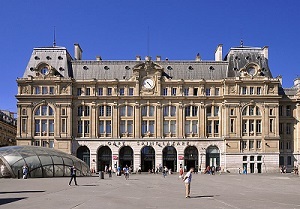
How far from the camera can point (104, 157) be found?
99.8 meters

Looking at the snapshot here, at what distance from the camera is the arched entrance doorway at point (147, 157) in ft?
327

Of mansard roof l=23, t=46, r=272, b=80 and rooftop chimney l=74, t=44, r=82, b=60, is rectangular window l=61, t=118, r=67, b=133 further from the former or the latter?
rooftop chimney l=74, t=44, r=82, b=60

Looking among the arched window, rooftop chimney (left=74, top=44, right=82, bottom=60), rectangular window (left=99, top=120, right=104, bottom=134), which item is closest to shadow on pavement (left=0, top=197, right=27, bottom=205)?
the arched window

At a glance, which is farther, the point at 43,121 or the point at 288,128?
the point at 288,128

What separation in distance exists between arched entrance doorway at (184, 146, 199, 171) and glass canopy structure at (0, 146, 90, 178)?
33.5m

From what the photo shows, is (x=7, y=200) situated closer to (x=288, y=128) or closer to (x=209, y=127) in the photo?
(x=209, y=127)

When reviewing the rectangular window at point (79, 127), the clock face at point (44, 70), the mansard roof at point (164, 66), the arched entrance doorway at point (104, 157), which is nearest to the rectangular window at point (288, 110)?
the mansard roof at point (164, 66)

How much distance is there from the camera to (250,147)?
98375 millimetres

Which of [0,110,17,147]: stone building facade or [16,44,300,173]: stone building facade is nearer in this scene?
[16,44,300,173]: stone building facade

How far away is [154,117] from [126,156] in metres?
10.1

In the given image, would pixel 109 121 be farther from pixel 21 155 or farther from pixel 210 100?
pixel 21 155

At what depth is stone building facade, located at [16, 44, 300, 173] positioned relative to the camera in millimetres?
98062

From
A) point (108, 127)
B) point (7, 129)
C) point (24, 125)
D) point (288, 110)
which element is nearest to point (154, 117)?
point (108, 127)

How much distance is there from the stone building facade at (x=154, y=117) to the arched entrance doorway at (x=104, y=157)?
211 mm
